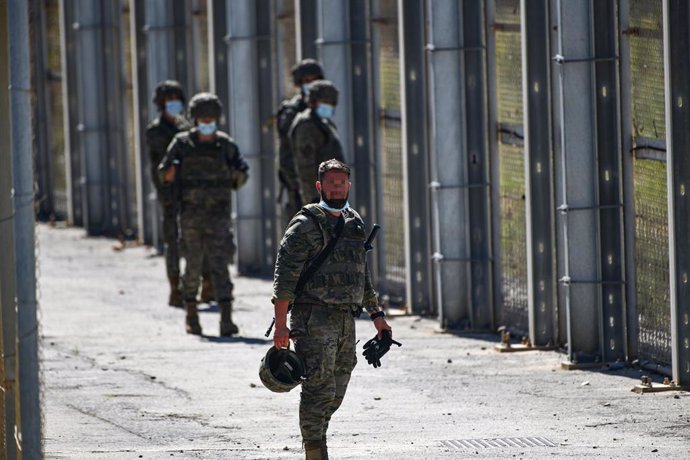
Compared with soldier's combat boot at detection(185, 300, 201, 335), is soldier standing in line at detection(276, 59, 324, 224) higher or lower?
higher

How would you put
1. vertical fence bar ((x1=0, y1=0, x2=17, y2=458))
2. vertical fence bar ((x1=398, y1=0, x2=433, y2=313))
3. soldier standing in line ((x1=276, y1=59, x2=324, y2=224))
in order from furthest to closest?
soldier standing in line ((x1=276, y1=59, x2=324, y2=224)), vertical fence bar ((x1=398, y1=0, x2=433, y2=313)), vertical fence bar ((x1=0, y1=0, x2=17, y2=458))

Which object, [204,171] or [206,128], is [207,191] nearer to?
[204,171]

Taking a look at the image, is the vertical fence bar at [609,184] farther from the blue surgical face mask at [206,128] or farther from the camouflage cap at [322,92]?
the blue surgical face mask at [206,128]

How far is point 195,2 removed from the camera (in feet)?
74.6

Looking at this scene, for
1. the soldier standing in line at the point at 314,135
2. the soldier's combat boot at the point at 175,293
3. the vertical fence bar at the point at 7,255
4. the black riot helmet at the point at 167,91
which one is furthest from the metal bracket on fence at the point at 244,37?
the vertical fence bar at the point at 7,255

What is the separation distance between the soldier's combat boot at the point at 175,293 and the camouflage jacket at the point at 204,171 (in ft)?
7.20

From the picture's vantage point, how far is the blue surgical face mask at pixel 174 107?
1780 centimetres

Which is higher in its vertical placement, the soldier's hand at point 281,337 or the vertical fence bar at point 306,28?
the vertical fence bar at point 306,28

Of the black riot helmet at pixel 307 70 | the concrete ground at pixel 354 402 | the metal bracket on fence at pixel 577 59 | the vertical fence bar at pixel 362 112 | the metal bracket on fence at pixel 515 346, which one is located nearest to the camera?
the concrete ground at pixel 354 402

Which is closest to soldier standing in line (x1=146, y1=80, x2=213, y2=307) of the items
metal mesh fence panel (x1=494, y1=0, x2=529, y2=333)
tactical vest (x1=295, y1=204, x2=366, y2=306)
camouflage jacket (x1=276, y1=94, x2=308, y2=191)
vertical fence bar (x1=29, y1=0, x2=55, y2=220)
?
camouflage jacket (x1=276, y1=94, x2=308, y2=191)

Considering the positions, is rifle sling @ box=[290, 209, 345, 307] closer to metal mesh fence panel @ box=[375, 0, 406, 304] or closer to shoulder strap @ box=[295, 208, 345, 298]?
shoulder strap @ box=[295, 208, 345, 298]

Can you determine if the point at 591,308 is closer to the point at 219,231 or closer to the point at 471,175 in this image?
the point at 471,175

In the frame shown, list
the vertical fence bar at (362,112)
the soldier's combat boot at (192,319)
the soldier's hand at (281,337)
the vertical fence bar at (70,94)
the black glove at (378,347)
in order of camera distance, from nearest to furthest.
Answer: the soldier's hand at (281,337)
the black glove at (378,347)
the soldier's combat boot at (192,319)
the vertical fence bar at (362,112)
the vertical fence bar at (70,94)

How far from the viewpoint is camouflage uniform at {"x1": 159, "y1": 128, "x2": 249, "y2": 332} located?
1562cm
